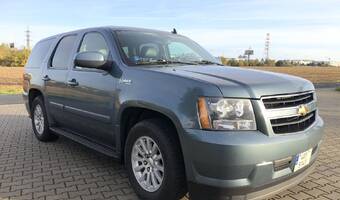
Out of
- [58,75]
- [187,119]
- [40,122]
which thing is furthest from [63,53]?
[187,119]

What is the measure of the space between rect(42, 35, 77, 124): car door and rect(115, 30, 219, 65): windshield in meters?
1.20

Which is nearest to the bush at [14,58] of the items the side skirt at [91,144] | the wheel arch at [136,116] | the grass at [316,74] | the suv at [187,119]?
the grass at [316,74]

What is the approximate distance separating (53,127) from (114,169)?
1604 mm

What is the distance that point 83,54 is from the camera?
4.29 metres

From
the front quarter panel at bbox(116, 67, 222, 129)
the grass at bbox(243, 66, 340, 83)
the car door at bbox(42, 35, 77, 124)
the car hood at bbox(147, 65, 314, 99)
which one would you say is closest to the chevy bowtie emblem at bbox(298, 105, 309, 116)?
the car hood at bbox(147, 65, 314, 99)

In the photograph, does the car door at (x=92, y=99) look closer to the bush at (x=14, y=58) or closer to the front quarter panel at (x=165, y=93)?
the front quarter panel at (x=165, y=93)

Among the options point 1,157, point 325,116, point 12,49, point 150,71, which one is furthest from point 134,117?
point 12,49

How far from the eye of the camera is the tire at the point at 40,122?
6363mm

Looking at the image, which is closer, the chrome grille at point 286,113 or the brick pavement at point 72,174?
the chrome grille at point 286,113

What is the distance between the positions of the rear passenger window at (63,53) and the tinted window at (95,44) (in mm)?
367

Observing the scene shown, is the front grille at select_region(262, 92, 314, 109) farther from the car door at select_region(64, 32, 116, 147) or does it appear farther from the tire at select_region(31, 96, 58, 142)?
the tire at select_region(31, 96, 58, 142)

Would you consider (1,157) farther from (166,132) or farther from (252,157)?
(252,157)

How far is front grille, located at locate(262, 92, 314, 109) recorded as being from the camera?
10.5 feet

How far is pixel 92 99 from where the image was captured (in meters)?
4.53
